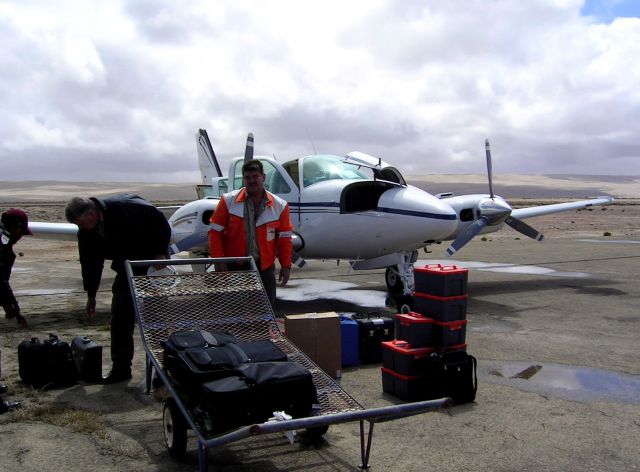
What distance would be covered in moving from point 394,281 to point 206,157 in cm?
1074

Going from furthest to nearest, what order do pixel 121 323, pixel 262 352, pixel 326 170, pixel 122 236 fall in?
pixel 326 170 → pixel 121 323 → pixel 122 236 → pixel 262 352

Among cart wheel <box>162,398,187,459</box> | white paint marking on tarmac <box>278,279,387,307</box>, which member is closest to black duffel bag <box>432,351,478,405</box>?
cart wheel <box>162,398,187,459</box>

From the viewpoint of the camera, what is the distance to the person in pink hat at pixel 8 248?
5398mm

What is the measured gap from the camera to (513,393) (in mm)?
5531

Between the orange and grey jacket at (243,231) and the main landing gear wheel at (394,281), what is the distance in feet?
15.9

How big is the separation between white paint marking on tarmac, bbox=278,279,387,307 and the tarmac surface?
219 centimetres

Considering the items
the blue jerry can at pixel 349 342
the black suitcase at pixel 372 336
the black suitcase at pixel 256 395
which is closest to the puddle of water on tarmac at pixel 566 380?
the black suitcase at pixel 372 336

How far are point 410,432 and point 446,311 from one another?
1.17 metres

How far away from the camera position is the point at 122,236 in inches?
226

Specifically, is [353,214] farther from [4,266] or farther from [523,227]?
[523,227]

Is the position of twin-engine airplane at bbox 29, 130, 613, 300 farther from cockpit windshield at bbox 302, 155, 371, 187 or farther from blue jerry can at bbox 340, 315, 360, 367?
blue jerry can at bbox 340, 315, 360, 367

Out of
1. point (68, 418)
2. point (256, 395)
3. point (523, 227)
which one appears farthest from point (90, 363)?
point (523, 227)

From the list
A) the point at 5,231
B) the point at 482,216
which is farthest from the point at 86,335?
the point at 482,216

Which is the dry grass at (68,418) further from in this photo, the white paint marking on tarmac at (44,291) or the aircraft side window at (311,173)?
the white paint marking on tarmac at (44,291)
